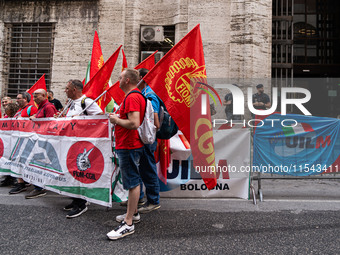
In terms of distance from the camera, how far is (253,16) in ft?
34.6

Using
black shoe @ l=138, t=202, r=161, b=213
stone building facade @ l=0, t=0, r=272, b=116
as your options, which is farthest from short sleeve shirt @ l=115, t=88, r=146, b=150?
stone building facade @ l=0, t=0, r=272, b=116

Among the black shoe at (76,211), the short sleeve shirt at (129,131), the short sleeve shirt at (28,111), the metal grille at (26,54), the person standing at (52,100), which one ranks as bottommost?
the black shoe at (76,211)

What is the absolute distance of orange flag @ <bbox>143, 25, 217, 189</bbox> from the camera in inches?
143

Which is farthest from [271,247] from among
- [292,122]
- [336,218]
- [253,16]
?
[253,16]

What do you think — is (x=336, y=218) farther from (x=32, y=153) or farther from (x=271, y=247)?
(x=32, y=153)

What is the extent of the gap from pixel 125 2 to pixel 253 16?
16.8 ft

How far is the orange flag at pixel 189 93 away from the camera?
3633 millimetres

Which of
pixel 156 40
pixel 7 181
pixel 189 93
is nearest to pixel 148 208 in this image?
pixel 189 93

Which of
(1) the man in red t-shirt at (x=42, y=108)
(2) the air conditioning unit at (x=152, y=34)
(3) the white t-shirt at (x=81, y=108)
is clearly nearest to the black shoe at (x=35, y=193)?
(1) the man in red t-shirt at (x=42, y=108)

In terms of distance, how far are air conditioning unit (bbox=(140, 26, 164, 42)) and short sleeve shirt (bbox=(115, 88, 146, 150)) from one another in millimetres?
8330

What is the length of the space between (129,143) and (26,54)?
10.9m

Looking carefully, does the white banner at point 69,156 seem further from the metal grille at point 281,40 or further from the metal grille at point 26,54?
the metal grille at point 281,40

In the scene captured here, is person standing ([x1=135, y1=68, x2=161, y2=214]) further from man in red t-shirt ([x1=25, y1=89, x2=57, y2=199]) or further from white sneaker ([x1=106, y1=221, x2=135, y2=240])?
man in red t-shirt ([x1=25, y1=89, x2=57, y2=199])

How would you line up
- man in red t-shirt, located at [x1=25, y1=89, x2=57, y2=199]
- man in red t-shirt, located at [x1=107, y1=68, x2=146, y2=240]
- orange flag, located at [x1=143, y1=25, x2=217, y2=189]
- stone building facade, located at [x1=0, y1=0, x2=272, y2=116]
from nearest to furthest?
man in red t-shirt, located at [x1=107, y1=68, x2=146, y2=240] < orange flag, located at [x1=143, y1=25, x2=217, y2=189] < man in red t-shirt, located at [x1=25, y1=89, x2=57, y2=199] < stone building facade, located at [x1=0, y1=0, x2=272, y2=116]
